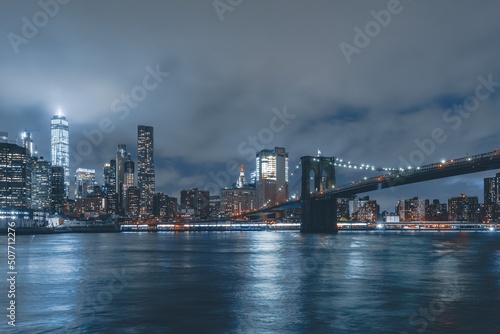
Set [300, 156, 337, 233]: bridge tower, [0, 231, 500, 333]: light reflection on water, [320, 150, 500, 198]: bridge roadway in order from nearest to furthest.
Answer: [0, 231, 500, 333]: light reflection on water < [320, 150, 500, 198]: bridge roadway < [300, 156, 337, 233]: bridge tower

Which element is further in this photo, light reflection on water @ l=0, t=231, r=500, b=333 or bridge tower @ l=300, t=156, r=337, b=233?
bridge tower @ l=300, t=156, r=337, b=233

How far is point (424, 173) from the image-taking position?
85.6 meters

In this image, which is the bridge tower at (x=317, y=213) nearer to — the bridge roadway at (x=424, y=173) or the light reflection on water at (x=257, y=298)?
the bridge roadway at (x=424, y=173)

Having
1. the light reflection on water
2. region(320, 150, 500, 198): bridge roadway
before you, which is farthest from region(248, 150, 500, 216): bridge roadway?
the light reflection on water

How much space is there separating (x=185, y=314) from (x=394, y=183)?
81021 millimetres

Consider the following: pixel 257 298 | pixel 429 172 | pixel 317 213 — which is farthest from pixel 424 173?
pixel 257 298

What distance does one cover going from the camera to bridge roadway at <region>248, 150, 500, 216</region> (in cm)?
7528

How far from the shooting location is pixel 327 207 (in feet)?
388

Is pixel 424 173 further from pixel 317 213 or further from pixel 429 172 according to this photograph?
pixel 317 213

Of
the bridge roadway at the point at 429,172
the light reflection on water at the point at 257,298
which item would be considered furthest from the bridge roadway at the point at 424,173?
the light reflection on water at the point at 257,298

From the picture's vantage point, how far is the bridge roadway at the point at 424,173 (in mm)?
75275

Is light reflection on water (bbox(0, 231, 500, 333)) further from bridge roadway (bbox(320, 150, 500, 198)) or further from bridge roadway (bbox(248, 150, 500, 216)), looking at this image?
bridge roadway (bbox(248, 150, 500, 216))

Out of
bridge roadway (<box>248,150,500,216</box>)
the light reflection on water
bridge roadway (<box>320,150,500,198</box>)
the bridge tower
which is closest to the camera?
the light reflection on water

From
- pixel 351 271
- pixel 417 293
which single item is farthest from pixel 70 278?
pixel 417 293
